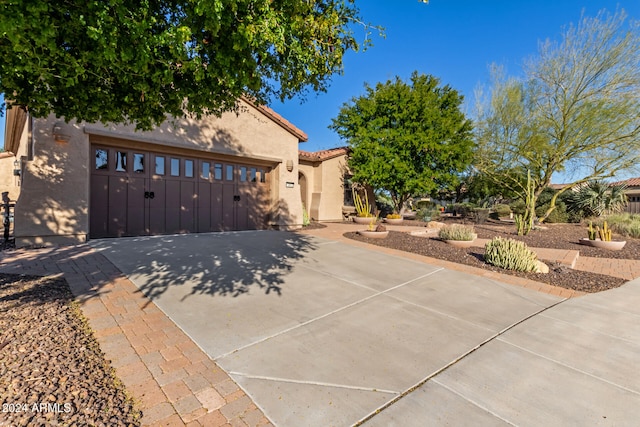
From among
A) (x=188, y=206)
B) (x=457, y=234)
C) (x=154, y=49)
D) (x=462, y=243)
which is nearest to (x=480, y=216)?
(x=457, y=234)

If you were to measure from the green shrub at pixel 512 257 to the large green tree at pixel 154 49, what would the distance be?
18.4ft

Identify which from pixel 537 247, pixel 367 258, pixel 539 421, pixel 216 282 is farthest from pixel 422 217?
pixel 539 421

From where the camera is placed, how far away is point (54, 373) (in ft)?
8.13

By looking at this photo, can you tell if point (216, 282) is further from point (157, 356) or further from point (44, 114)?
point (44, 114)

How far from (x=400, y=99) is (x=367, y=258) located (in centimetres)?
1226

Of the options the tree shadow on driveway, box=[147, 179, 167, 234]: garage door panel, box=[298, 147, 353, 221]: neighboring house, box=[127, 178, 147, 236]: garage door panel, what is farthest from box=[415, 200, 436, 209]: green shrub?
box=[127, 178, 147, 236]: garage door panel

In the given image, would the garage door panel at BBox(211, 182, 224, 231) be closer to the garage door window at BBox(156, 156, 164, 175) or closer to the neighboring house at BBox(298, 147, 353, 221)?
the garage door window at BBox(156, 156, 164, 175)

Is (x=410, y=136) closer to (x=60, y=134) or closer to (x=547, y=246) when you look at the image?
(x=547, y=246)

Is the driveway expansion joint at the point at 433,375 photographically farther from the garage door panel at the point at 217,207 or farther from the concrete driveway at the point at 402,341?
the garage door panel at the point at 217,207

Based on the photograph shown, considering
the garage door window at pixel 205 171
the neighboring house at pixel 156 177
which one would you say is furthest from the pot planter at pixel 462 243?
the garage door window at pixel 205 171

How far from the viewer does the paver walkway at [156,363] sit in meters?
2.19

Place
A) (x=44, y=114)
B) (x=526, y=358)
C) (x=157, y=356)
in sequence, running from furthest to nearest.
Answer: (x=44, y=114) → (x=526, y=358) → (x=157, y=356)

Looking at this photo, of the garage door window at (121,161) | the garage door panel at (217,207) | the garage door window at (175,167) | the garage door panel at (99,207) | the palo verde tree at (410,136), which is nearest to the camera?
the garage door panel at (99,207)

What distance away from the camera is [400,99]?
16.5 m
